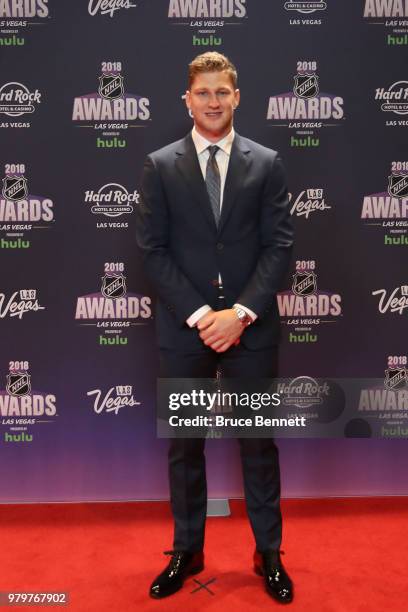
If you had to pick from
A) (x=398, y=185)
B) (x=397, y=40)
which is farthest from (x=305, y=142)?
(x=397, y=40)

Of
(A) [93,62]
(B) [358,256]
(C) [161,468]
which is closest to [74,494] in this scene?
(C) [161,468]

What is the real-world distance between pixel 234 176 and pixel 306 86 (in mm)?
948

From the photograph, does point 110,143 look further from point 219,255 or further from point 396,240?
point 396,240

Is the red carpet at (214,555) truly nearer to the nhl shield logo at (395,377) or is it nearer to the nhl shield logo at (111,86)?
the nhl shield logo at (395,377)

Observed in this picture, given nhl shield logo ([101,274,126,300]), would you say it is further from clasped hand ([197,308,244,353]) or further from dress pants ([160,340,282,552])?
clasped hand ([197,308,244,353])

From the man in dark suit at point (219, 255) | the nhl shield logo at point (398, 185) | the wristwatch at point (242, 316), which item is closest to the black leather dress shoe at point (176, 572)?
the man in dark suit at point (219, 255)

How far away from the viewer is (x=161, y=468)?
353 centimetres

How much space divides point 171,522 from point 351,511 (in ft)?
3.03

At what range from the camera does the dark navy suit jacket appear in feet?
8.33

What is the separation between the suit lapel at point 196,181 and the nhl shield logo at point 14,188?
105 centimetres

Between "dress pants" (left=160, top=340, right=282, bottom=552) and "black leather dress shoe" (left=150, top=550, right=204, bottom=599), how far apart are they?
0.04 meters

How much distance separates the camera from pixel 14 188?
327cm

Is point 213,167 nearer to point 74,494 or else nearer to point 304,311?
point 304,311

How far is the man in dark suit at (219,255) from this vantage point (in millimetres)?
2525
